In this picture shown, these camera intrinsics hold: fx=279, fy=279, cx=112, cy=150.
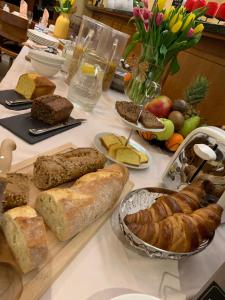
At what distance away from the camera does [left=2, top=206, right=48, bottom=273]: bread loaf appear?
1.45 ft

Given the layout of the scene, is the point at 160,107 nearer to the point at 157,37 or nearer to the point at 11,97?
the point at 157,37

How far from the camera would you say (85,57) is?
1.25 meters

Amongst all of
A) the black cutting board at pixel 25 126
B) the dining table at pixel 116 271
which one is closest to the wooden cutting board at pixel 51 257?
the dining table at pixel 116 271

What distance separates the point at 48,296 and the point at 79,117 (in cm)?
76

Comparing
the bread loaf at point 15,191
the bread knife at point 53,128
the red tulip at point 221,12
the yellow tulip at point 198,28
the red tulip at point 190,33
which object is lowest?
the bread knife at point 53,128

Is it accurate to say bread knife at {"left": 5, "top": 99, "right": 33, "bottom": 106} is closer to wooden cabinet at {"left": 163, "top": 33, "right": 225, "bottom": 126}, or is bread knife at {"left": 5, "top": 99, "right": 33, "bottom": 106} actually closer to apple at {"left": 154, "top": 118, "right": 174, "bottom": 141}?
apple at {"left": 154, "top": 118, "right": 174, "bottom": 141}

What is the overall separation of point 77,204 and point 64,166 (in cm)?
15

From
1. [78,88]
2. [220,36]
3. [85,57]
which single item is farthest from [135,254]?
[220,36]

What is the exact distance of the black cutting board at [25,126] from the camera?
2.63 ft

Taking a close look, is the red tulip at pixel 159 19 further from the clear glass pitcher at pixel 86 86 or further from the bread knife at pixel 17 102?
the bread knife at pixel 17 102

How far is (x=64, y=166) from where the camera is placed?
673 mm

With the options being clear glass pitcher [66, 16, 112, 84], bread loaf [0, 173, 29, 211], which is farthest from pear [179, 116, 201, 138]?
bread loaf [0, 173, 29, 211]

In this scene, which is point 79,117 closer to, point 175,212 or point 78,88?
point 78,88

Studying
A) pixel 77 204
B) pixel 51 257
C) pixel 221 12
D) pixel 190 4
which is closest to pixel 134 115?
pixel 77 204
